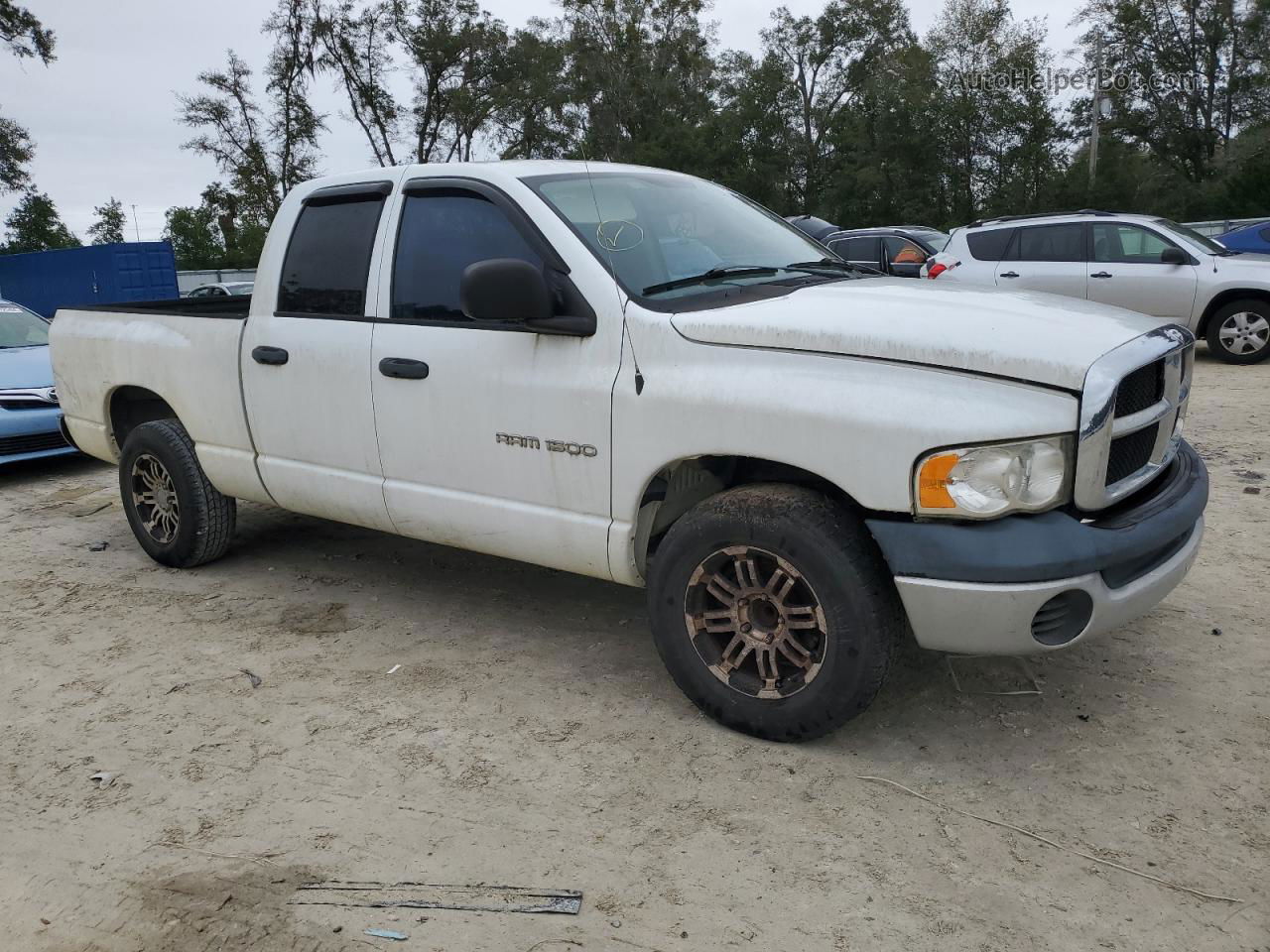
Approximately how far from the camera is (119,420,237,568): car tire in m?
5.10

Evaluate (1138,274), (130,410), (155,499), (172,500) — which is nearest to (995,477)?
(172,500)

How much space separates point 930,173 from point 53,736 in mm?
39417

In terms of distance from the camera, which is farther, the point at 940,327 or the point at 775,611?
the point at 775,611

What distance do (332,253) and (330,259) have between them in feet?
0.09

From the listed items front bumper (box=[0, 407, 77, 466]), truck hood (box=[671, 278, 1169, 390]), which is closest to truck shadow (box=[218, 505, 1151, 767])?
truck hood (box=[671, 278, 1169, 390])

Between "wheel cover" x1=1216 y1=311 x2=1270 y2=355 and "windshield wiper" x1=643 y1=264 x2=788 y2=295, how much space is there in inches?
355

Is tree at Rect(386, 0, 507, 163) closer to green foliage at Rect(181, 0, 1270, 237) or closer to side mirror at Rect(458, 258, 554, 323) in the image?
green foliage at Rect(181, 0, 1270, 237)

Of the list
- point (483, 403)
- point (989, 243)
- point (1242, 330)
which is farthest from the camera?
point (989, 243)

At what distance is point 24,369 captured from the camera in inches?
327

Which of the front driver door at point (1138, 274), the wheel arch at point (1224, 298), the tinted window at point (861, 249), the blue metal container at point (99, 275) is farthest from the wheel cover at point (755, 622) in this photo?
the blue metal container at point (99, 275)

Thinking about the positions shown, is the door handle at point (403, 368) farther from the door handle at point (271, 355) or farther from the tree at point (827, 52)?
the tree at point (827, 52)

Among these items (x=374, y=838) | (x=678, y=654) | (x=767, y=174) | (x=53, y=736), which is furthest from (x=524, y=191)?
(x=767, y=174)

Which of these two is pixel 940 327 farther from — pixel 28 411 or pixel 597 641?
pixel 28 411

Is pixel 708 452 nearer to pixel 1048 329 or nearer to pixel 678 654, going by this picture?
pixel 678 654
